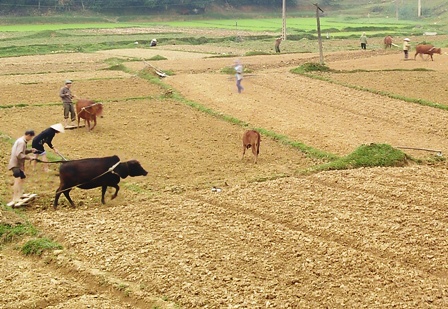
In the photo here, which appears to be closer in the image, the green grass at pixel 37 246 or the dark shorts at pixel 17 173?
the green grass at pixel 37 246

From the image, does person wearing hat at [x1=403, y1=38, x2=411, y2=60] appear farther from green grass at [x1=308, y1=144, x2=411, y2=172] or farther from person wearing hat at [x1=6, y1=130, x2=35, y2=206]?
person wearing hat at [x1=6, y1=130, x2=35, y2=206]

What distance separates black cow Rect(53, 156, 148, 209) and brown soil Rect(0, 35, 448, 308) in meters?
0.48

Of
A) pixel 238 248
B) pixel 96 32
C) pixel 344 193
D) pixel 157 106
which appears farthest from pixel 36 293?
pixel 96 32

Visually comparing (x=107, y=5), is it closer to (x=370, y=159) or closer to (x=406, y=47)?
(x=406, y=47)

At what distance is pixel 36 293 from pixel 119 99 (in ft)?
59.6

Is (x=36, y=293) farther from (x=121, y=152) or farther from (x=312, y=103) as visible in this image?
(x=312, y=103)

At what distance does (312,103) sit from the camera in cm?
2717

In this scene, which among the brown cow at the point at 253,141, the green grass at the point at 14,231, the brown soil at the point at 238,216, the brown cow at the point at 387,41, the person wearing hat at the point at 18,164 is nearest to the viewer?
the brown soil at the point at 238,216

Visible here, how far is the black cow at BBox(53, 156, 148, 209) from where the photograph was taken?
14812mm

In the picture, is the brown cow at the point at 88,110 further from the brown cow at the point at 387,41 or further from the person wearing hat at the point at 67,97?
the brown cow at the point at 387,41

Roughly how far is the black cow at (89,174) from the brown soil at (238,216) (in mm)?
481

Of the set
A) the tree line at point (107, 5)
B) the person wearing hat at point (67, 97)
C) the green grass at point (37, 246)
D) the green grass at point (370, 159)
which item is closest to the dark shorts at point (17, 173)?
the green grass at point (37, 246)

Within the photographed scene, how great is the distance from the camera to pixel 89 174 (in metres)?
14.9

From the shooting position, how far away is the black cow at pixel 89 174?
48.6 feet
